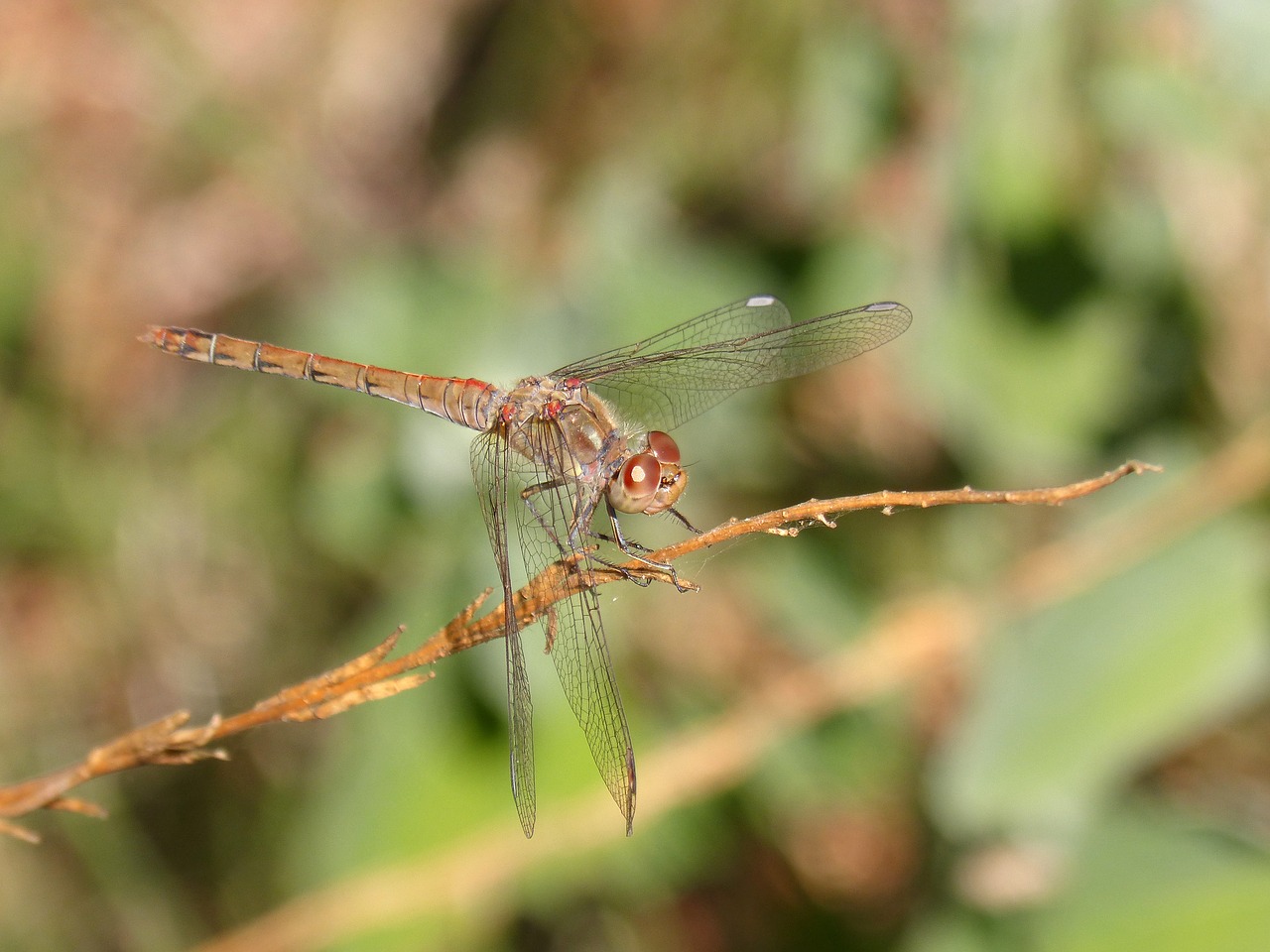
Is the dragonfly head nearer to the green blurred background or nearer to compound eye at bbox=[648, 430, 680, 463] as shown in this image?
compound eye at bbox=[648, 430, 680, 463]

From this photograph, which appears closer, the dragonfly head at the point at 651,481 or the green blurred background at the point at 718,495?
the dragonfly head at the point at 651,481

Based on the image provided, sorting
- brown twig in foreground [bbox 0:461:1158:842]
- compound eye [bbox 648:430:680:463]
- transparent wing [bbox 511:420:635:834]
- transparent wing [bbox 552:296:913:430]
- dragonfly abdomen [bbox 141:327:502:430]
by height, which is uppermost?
dragonfly abdomen [bbox 141:327:502:430]

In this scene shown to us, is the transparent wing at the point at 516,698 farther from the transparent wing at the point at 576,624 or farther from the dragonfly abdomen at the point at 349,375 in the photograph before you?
the dragonfly abdomen at the point at 349,375

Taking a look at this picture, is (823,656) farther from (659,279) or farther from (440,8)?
(440,8)

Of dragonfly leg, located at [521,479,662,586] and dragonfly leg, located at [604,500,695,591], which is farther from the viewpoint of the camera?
dragonfly leg, located at [521,479,662,586]

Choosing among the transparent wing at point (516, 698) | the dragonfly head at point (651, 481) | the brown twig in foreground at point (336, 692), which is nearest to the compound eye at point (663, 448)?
the dragonfly head at point (651, 481)

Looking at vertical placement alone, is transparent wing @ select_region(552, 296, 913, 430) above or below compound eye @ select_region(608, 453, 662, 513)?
above

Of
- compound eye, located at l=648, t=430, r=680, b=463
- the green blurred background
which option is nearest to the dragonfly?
compound eye, located at l=648, t=430, r=680, b=463

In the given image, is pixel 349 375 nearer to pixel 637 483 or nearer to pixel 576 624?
pixel 637 483
